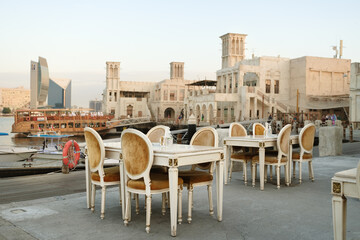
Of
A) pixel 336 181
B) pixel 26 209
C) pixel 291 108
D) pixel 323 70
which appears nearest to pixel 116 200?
pixel 26 209

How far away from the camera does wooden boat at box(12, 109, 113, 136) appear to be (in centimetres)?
5625

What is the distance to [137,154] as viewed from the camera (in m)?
3.91

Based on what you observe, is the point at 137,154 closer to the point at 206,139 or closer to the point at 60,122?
the point at 206,139

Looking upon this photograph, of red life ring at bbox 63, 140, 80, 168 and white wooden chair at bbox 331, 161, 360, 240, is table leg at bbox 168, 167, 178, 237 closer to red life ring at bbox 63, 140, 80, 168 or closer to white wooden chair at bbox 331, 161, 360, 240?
white wooden chair at bbox 331, 161, 360, 240

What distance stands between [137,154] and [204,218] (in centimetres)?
124

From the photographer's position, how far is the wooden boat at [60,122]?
185 ft

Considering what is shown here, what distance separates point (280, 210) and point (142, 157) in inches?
83.9

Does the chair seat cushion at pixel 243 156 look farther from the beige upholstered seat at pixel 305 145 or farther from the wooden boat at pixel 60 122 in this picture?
the wooden boat at pixel 60 122

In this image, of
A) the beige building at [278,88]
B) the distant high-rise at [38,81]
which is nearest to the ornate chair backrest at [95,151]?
the beige building at [278,88]

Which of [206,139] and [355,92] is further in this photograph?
[355,92]

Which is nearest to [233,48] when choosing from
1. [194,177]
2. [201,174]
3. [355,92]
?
[355,92]

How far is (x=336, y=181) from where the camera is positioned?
2.71m

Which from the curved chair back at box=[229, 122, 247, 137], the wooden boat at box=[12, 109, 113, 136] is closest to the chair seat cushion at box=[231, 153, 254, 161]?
the curved chair back at box=[229, 122, 247, 137]

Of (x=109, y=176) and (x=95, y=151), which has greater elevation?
(x=95, y=151)
